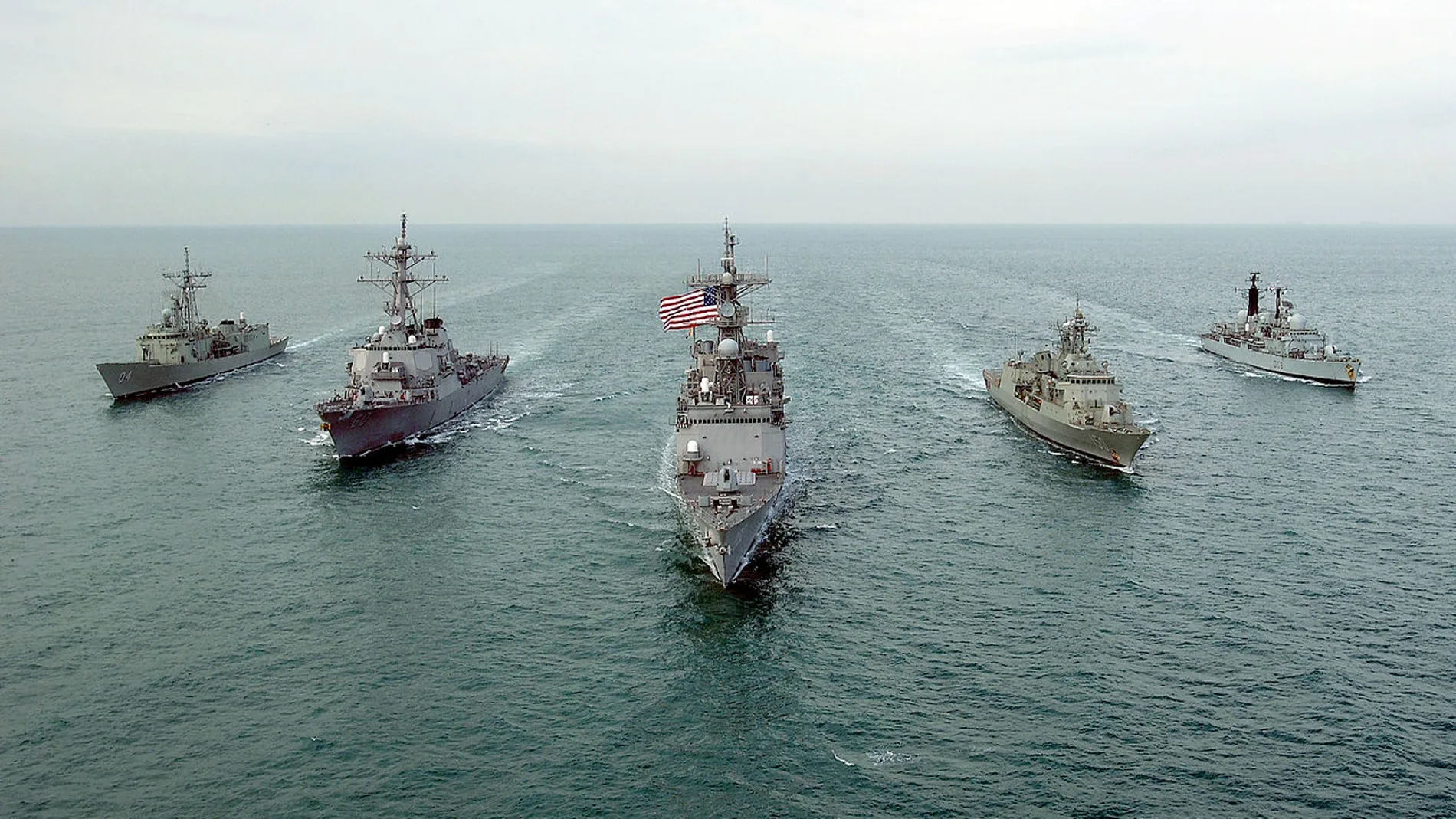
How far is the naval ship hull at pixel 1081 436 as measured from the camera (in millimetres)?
67938

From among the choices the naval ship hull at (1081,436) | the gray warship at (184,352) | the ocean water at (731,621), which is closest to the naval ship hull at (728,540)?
the ocean water at (731,621)

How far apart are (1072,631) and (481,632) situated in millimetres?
26030

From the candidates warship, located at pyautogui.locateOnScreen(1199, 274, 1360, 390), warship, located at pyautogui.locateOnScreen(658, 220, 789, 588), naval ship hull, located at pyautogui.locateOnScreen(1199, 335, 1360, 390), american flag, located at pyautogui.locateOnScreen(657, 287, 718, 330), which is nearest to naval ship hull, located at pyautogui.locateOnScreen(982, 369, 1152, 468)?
warship, located at pyautogui.locateOnScreen(658, 220, 789, 588)

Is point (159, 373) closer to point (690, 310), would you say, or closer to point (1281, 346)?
point (690, 310)

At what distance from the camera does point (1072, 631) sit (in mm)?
43938

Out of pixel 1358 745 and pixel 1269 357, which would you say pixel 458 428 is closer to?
pixel 1358 745

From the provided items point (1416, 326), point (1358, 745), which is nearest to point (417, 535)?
point (1358, 745)

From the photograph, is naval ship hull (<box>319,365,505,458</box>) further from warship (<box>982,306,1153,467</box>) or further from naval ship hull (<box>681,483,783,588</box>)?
warship (<box>982,306,1153,467</box>)

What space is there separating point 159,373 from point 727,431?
67777mm

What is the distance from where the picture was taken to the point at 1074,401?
246 ft

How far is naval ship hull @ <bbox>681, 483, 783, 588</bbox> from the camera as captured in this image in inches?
1907

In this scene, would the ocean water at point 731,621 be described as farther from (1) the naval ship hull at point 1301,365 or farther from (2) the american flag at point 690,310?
(2) the american flag at point 690,310

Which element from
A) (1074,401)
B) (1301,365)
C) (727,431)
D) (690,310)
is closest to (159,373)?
(690,310)

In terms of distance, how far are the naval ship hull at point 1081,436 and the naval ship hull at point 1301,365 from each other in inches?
1356
